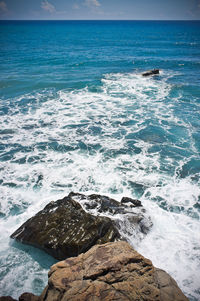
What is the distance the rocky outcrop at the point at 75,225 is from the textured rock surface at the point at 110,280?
1.58 m

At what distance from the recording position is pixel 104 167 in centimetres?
1338

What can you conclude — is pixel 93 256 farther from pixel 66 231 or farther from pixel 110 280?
pixel 66 231

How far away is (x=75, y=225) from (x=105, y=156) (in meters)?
7.14

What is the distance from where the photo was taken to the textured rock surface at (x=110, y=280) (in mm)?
4797

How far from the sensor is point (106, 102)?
944 inches

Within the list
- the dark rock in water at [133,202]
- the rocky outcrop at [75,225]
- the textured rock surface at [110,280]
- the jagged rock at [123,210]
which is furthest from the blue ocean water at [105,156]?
the textured rock surface at [110,280]

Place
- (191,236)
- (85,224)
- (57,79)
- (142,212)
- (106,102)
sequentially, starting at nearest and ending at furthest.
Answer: (85,224) → (191,236) → (142,212) → (106,102) → (57,79)

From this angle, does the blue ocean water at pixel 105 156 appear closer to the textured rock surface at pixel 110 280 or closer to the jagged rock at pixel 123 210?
the jagged rock at pixel 123 210

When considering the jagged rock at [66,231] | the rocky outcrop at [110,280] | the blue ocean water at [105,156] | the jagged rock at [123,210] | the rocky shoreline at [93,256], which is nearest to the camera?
the rocky outcrop at [110,280]

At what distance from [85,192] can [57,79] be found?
2582cm

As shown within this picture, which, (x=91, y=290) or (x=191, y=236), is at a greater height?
(x=91, y=290)

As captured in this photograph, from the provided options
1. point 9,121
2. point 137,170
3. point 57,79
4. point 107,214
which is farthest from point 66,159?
point 57,79

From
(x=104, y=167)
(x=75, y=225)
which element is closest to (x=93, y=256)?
(x=75, y=225)

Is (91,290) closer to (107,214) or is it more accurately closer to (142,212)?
(107,214)
